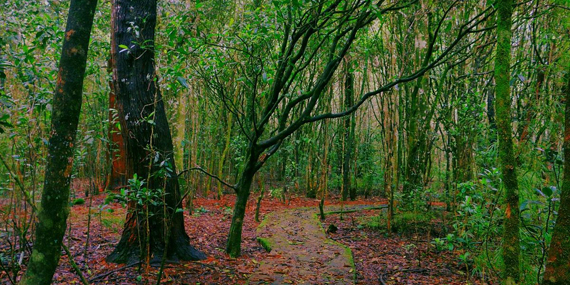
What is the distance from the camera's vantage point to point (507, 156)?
266 cm

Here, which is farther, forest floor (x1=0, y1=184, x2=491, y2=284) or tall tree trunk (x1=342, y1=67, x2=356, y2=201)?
tall tree trunk (x1=342, y1=67, x2=356, y2=201)

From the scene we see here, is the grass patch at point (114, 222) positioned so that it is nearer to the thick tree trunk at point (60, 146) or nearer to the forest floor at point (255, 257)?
the forest floor at point (255, 257)

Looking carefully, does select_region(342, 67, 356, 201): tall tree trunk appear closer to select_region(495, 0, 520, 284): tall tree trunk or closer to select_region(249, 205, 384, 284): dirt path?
select_region(249, 205, 384, 284): dirt path

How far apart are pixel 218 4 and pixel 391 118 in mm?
6586

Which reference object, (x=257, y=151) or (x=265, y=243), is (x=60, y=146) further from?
(x=265, y=243)

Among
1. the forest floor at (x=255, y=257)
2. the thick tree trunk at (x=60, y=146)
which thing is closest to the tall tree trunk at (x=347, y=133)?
the forest floor at (x=255, y=257)

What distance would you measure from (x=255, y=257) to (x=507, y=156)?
14.5 ft

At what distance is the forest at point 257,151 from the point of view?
267 cm

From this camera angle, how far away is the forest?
2.67 metres

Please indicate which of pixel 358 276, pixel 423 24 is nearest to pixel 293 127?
pixel 358 276

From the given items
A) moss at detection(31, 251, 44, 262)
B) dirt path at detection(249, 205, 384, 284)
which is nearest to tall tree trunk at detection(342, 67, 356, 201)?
dirt path at detection(249, 205, 384, 284)

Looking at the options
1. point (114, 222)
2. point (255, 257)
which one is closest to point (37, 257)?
point (255, 257)

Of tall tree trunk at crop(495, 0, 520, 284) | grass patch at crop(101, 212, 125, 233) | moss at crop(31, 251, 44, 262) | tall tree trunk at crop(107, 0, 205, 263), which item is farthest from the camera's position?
grass patch at crop(101, 212, 125, 233)

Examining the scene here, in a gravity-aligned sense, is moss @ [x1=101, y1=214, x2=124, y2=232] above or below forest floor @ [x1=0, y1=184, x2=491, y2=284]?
above
